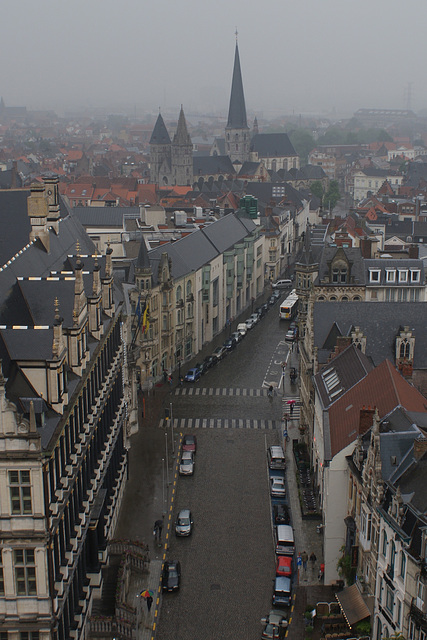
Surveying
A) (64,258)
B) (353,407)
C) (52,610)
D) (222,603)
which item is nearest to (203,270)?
(64,258)

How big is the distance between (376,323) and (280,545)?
91.8ft

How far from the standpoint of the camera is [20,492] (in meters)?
46.1

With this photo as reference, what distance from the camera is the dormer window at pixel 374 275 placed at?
363 feet

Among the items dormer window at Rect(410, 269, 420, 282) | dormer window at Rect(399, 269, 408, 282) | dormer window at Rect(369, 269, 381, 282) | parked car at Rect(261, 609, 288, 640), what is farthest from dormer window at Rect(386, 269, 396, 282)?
parked car at Rect(261, 609, 288, 640)

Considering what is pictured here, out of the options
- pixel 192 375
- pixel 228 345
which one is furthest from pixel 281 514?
pixel 228 345

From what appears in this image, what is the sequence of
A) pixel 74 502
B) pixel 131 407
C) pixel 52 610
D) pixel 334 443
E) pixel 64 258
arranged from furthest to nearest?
pixel 131 407 < pixel 64 258 < pixel 334 443 < pixel 74 502 < pixel 52 610

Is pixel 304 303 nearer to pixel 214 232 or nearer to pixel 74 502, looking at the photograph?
pixel 214 232

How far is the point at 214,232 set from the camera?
13812 centimetres

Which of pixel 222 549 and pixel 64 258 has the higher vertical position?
pixel 64 258

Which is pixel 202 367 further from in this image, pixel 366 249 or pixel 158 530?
pixel 158 530

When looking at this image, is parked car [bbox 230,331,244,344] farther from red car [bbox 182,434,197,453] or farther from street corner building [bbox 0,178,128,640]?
street corner building [bbox 0,178,128,640]

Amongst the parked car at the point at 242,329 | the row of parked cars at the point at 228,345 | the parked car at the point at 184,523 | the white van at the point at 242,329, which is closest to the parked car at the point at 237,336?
the row of parked cars at the point at 228,345

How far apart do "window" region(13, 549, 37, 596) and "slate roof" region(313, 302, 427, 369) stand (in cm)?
4324

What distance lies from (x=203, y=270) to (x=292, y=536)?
199ft
